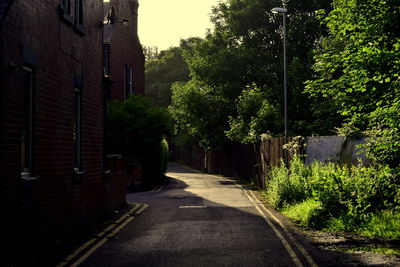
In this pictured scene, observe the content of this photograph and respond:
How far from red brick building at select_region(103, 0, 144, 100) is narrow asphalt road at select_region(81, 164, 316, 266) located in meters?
17.0

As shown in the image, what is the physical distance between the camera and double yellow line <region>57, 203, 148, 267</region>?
8695 mm

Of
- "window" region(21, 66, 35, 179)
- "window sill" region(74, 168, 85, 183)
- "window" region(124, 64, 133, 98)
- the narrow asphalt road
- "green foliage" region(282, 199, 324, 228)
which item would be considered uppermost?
"window" region(124, 64, 133, 98)

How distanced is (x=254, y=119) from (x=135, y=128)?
692cm

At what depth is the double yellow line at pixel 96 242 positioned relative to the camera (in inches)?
342

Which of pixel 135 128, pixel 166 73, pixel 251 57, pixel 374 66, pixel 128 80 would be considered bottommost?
pixel 135 128

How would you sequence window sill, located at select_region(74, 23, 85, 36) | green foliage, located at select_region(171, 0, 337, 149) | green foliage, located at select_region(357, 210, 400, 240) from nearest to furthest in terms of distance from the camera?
green foliage, located at select_region(357, 210, 400, 240)
window sill, located at select_region(74, 23, 85, 36)
green foliage, located at select_region(171, 0, 337, 149)

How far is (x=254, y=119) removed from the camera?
2820 cm

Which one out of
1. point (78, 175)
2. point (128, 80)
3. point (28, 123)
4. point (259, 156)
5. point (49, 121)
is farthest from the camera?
point (128, 80)

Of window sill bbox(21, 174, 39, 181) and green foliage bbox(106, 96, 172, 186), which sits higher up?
green foliage bbox(106, 96, 172, 186)

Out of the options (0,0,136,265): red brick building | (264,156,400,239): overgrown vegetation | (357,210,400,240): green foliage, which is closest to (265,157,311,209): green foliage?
(264,156,400,239): overgrown vegetation

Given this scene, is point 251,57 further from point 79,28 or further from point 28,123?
point 28,123

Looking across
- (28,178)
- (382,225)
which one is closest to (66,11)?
(28,178)

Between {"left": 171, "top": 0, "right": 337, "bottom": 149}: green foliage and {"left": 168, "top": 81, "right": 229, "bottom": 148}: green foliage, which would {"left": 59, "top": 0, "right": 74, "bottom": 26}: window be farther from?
{"left": 168, "top": 81, "right": 229, "bottom": 148}: green foliage

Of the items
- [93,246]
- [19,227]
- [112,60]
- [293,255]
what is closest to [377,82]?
[293,255]
